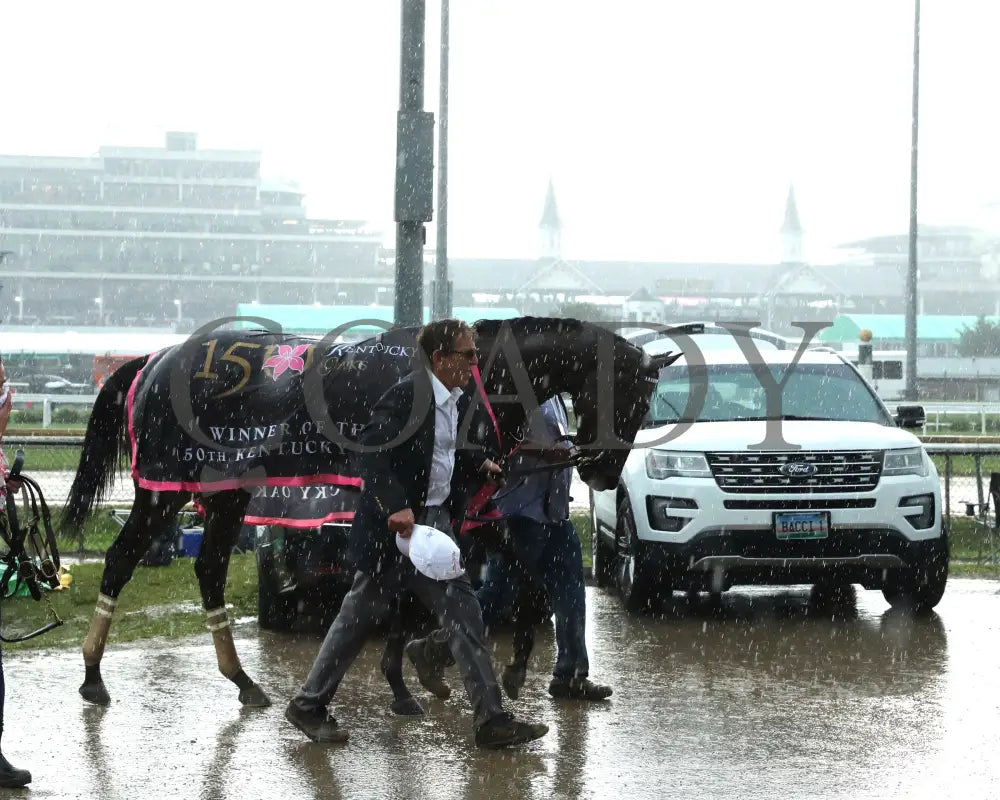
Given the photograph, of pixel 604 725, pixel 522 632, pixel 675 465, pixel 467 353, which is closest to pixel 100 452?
pixel 522 632

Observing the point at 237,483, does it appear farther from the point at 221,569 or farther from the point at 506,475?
the point at 506,475

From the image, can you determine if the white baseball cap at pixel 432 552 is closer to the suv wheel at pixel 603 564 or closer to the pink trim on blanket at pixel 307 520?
the pink trim on blanket at pixel 307 520

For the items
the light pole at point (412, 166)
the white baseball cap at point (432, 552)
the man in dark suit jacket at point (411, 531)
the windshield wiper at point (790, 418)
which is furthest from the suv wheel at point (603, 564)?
the white baseball cap at point (432, 552)

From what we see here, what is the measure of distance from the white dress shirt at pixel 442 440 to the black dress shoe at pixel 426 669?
1.00 meters

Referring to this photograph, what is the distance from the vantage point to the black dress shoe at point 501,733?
5855 mm

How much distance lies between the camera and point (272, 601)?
29.2 ft

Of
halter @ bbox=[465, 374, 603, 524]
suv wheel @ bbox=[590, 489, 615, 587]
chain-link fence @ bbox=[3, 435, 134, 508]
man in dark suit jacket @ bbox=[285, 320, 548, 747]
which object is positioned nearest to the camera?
man in dark suit jacket @ bbox=[285, 320, 548, 747]

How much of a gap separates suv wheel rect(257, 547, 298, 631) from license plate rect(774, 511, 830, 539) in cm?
Result: 294

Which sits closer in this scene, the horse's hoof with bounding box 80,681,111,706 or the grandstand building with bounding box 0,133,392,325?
the horse's hoof with bounding box 80,681,111,706

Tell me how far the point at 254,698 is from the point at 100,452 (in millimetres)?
1756

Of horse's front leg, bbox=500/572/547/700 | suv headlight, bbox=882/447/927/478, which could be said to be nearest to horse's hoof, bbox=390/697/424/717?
horse's front leg, bbox=500/572/547/700

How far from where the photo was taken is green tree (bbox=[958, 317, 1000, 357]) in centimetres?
7675

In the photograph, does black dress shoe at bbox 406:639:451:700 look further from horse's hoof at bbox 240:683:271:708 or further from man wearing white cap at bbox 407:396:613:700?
horse's hoof at bbox 240:683:271:708

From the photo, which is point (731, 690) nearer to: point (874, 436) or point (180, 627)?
point (874, 436)
